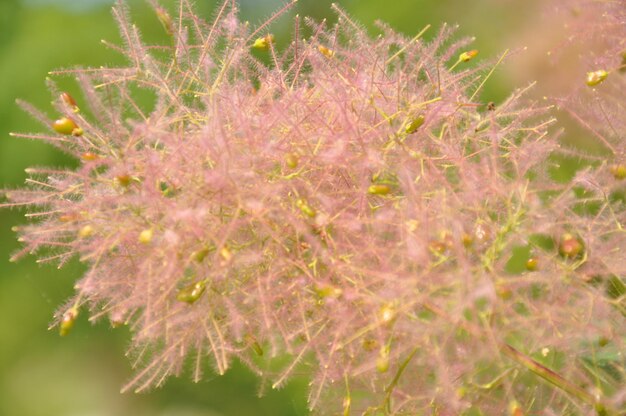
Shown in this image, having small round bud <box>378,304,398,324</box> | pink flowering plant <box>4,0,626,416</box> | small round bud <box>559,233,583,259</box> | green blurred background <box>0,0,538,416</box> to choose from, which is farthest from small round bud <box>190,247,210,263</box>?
green blurred background <box>0,0,538,416</box>

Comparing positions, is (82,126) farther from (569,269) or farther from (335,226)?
(569,269)

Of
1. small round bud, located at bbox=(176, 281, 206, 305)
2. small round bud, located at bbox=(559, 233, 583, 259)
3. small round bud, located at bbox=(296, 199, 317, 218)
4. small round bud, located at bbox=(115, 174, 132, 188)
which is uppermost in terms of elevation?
small round bud, located at bbox=(559, 233, 583, 259)

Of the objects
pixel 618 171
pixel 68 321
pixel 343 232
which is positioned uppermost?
pixel 618 171

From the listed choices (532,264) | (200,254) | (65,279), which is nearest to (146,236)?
(200,254)

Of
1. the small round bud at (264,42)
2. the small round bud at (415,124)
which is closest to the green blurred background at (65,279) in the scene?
the small round bud at (264,42)

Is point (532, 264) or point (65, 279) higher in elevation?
point (532, 264)

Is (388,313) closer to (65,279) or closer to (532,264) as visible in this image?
(532,264)

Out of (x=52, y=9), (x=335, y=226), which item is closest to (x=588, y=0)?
(x=335, y=226)

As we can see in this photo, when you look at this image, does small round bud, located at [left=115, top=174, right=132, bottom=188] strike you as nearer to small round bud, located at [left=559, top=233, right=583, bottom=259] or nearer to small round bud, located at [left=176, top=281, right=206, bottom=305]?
small round bud, located at [left=176, top=281, right=206, bottom=305]
